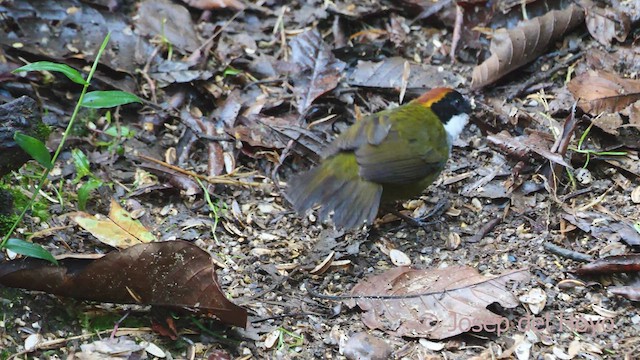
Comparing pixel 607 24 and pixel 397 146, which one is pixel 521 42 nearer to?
pixel 607 24

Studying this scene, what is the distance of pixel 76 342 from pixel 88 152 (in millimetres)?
1547

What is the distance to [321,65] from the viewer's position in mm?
4902

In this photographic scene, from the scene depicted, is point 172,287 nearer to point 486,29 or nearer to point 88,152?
point 88,152

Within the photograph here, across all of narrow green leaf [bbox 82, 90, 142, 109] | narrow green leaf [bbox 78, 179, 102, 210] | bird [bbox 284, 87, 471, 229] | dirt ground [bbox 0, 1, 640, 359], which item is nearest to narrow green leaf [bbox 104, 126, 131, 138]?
dirt ground [bbox 0, 1, 640, 359]

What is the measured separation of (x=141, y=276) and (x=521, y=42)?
296 cm

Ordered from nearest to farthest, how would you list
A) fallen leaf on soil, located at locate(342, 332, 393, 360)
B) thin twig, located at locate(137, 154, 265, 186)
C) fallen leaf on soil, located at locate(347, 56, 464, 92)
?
fallen leaf on soil, located at locate(342, 332, 393, 360) → thin twig, located at locate(137, 154, 265, 186) → fallen leaf on soil, located at locate(347, 56, 464, 92)

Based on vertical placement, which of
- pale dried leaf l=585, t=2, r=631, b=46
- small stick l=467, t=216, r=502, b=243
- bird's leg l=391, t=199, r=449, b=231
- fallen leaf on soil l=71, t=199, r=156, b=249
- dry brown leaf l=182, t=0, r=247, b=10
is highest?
pale dried leaf l=585, t=2, r=631, b=46

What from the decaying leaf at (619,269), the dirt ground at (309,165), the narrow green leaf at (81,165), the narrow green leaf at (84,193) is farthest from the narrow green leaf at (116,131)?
the decaying leaf at (619,269)

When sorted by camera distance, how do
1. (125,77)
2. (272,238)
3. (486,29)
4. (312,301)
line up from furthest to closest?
(486,29)
(125,77)
(272,238)
(312,301)

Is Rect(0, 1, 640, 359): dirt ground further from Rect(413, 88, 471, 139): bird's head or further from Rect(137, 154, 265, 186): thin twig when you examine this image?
Rect(413, 88, 471, 139): bird's head

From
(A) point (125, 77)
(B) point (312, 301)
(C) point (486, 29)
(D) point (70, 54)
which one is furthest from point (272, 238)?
(C) point (486, 29)

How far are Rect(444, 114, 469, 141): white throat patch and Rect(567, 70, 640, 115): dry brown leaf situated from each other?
0.67 metres

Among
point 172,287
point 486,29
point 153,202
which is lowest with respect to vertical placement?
point 153,202

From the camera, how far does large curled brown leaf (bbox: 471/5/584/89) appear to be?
4762 mm
